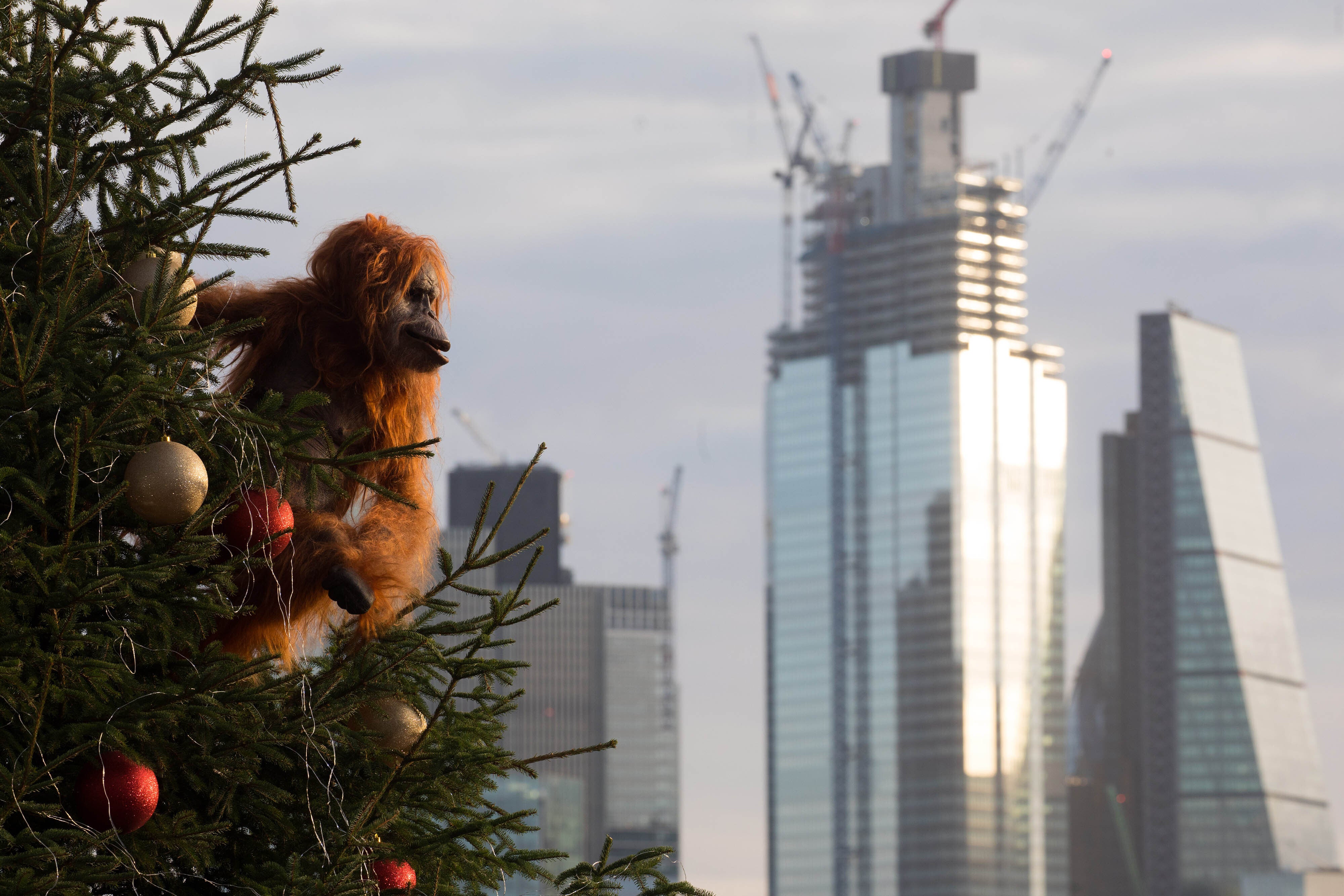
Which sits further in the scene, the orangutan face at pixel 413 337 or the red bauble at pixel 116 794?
the orangutan face at pixel 413 337

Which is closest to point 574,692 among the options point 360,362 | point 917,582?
point 917,582

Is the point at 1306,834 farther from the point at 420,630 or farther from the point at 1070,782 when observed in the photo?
the point at 420,630

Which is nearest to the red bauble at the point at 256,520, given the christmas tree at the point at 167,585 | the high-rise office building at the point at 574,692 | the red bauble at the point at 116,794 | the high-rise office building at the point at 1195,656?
the christmas tree at the point at 167,585

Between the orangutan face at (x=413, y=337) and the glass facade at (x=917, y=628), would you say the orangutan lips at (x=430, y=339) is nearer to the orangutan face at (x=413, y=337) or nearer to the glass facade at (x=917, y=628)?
the orangutan face at (x=413, y=337)

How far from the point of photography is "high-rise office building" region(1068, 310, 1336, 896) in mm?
149875

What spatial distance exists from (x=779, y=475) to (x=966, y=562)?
20.9 m

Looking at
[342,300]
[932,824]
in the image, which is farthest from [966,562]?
[342,300]

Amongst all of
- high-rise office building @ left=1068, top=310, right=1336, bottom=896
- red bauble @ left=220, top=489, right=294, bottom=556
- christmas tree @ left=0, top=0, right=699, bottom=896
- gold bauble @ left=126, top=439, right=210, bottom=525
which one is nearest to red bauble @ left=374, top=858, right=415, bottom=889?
christmas tree @ left=0, top=0, right=699, bottom=896

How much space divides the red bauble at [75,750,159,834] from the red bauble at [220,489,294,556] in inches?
25.0

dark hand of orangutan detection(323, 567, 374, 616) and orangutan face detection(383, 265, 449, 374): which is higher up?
orangutan face detection(383, 265, 449, 374)

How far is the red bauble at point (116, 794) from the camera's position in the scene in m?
4.40

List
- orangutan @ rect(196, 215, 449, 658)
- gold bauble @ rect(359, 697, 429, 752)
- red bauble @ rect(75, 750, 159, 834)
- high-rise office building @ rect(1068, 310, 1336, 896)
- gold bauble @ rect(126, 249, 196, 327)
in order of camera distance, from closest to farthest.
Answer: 1. red bauble @ rect(75, 750, 159, 834)
2. gold bauble @ rect(126, 249, 196, 327)
3. gold bauble @ rect(359, 697, 429, 752)
4. orangutan @ rect(196, 215, 449, 658)
5. high-rise office building @ rect(1068, 310, 1336, 896)

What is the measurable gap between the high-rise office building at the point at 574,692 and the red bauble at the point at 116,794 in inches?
5657

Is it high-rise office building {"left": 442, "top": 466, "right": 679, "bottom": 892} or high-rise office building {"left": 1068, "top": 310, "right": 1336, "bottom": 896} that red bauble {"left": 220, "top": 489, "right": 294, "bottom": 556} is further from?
high-rise office building {"left": 1068, "top": 310, "right": 1336, "bottom": 896}
